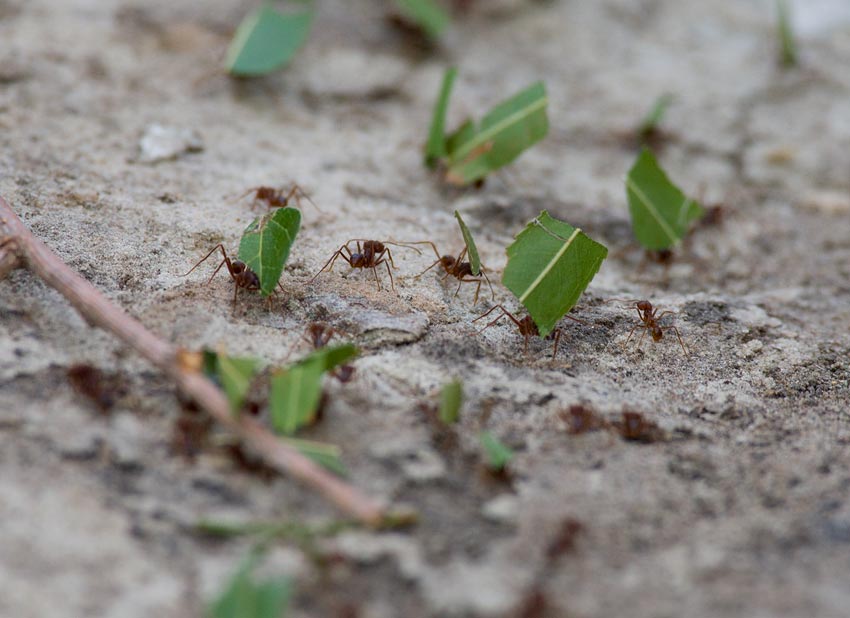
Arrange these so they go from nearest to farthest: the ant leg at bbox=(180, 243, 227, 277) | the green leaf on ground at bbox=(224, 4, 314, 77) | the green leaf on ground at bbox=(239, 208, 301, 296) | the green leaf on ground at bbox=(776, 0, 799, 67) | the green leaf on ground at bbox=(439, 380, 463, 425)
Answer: the green leaf on ground at bbox=(439, 380, 463, 425), the green leaf on ground at bbox=(239, 208, 301, 296), the ant leg at bbox=(180, 243, 227, 277), the green leaf on ground at bbox=(224, 4, 314, 77), the green leaf on ground at bbox=(776, 0, 799, 67)

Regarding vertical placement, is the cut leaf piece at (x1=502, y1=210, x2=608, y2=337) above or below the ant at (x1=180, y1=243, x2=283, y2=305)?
above

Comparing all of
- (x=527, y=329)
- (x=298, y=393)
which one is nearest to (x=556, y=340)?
(x=527, y=329)

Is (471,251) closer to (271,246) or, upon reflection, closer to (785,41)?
(271,246)

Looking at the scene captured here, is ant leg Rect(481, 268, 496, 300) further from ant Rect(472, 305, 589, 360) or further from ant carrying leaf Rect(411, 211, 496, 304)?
ant Rect(472, 305, 589, 360)

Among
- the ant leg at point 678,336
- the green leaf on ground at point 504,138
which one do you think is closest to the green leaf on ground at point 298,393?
the ant leg at point 678,336

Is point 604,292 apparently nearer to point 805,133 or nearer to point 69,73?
point 805,133

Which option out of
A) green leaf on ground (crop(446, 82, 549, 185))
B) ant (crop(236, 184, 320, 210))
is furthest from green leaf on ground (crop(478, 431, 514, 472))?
green leaf on ground (crop(446, 82, 549, 185))

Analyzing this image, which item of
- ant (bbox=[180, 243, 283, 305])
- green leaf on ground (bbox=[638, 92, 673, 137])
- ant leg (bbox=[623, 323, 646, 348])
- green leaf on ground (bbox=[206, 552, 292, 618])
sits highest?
green leaf on ground (bbox=[638, 92, 673, 137])

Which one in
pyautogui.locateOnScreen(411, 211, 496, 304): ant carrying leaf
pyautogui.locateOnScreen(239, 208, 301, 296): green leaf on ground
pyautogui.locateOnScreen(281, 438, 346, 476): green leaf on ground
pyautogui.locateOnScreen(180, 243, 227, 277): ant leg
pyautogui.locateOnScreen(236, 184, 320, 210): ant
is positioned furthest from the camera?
pyautogui.locateOnScreen(236, 184, 320, 210): ant

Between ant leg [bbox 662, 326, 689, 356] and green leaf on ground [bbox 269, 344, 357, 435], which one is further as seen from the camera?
ant leg [bbox 662, 326, 689, 356]
